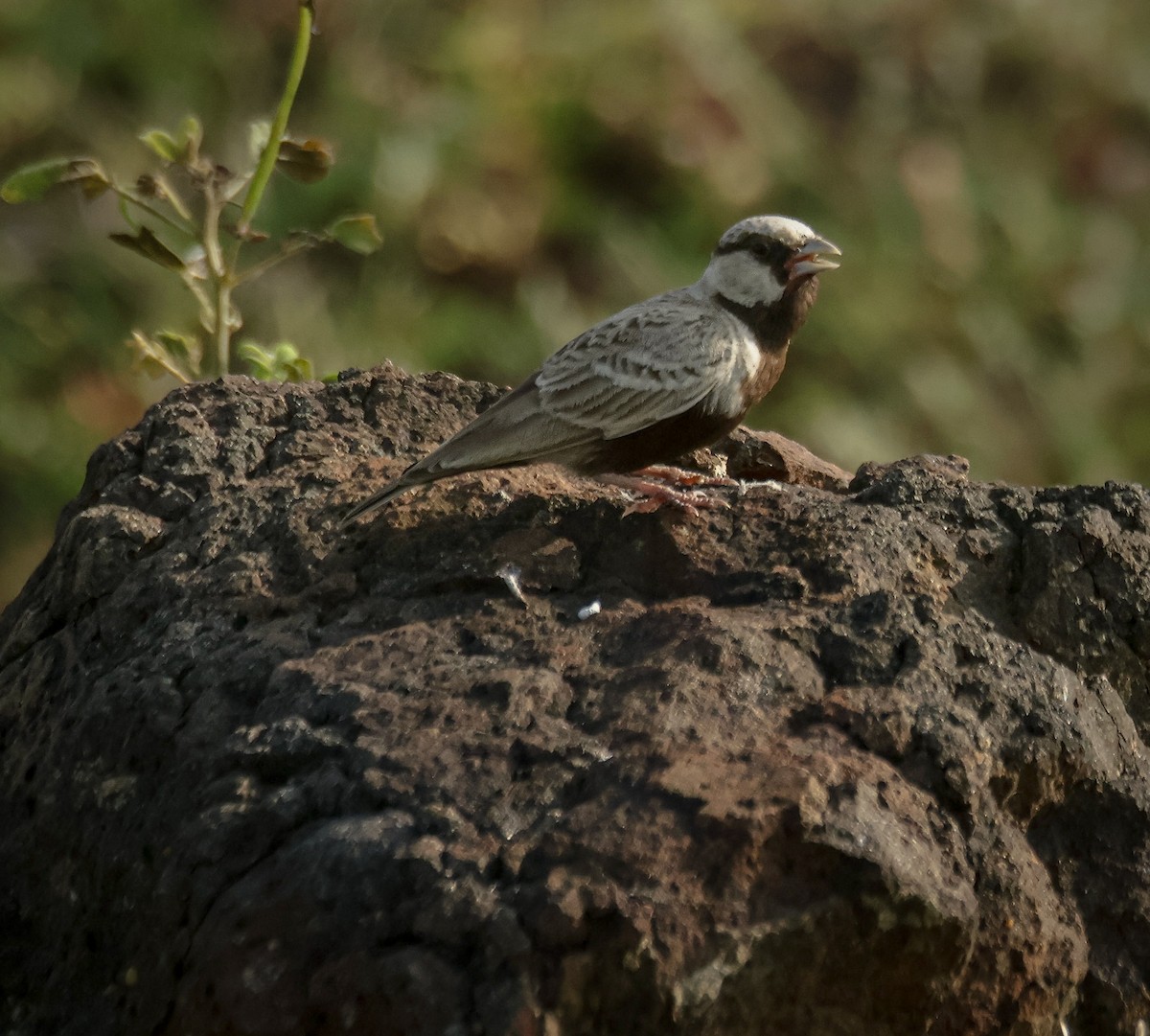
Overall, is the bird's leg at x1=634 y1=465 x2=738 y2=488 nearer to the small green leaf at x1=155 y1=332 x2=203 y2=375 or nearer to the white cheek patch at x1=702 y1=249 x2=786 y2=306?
the white cheek patch at x1=702 y1=249 x2=786 y2=306

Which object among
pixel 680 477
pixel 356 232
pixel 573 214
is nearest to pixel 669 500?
pixel 680 477

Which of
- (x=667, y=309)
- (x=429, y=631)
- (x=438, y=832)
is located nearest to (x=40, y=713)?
(x=429, y=631)

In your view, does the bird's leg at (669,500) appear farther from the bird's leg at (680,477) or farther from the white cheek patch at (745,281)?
the white cheek patch at (745,281)

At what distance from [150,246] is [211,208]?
0.18m

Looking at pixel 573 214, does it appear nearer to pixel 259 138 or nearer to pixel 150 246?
pixel 259 138

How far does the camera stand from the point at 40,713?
3.11 m

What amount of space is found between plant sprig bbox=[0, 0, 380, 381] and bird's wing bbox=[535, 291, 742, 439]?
0.62m

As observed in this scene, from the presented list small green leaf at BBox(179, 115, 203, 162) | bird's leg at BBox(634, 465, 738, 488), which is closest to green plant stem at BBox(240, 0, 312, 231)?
small green leaf at BBox(179, 115, 203, 162)

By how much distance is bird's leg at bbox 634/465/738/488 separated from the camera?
3928 mm

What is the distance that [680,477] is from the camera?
3979 millimetres

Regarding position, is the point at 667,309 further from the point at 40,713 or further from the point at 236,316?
the point at 40,713

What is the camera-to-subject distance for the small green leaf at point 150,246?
3.90 m

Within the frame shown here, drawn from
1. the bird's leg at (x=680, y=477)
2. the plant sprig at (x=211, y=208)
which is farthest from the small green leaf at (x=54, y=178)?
the bird's leg at (x=680, y=477)

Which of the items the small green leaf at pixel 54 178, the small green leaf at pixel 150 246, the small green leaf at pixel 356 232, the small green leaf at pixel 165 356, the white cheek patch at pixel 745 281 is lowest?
the small green leaf at pixel 165 356
